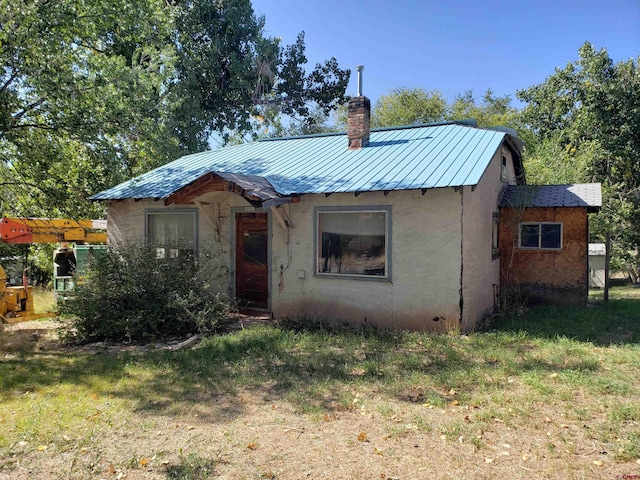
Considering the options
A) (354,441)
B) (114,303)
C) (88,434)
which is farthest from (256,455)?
(114,303)

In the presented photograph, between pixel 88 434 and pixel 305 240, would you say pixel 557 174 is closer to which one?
pixel 305 240

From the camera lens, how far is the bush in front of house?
792 cm

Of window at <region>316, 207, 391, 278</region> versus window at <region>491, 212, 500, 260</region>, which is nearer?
window at <region>316, 207, 391, 278</region>

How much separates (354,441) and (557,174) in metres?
17.4

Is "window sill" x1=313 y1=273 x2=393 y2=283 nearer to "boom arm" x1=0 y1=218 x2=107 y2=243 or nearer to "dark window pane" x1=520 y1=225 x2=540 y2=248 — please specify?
"dark window pane" x1=520 y1=225 x2=540 y2=248

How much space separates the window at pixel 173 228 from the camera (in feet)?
34.4

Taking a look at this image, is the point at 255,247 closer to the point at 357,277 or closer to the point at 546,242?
the point at 357,277

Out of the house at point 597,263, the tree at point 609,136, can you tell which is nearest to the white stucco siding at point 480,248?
the house at point 597,263

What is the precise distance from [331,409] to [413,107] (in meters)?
30.0

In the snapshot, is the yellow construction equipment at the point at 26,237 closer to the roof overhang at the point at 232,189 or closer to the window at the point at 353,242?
the roof overhang at the point at 232,189

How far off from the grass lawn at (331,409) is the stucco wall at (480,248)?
1.00 meters

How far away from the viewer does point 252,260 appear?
10.0 meters

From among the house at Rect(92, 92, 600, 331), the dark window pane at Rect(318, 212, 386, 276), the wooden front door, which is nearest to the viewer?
the house at Rect(92, 92, 600, 331)

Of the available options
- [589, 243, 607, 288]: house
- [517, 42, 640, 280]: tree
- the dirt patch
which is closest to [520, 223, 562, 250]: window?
[589, 243, 607, 288]: house
